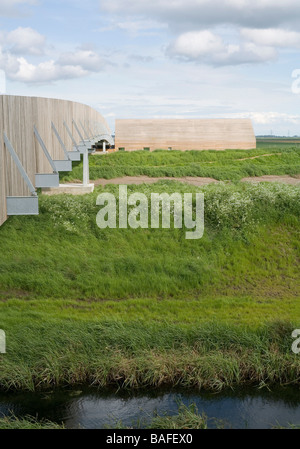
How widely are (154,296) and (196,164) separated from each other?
16024 mm

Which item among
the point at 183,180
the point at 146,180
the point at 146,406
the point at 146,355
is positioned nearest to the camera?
the point at 146,406

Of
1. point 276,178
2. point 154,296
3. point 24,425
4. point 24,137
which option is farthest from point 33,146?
point 276,178

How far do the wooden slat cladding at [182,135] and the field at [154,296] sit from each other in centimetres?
2083

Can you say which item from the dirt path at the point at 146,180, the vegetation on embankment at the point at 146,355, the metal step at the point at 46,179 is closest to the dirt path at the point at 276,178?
the dirt path at the point at 146,180

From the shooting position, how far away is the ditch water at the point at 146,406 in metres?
10.3

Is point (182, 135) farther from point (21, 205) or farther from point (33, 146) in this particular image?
point (21, 205)

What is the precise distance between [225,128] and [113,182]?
21.1m

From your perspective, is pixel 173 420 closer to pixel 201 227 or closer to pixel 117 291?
pixel 117 291

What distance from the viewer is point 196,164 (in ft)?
101

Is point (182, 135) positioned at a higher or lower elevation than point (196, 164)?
higher

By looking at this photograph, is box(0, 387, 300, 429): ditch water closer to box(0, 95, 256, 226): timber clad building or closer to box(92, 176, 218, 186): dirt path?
box(0, 95, 256, 226): timber clad building

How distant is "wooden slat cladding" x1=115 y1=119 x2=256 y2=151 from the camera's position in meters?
44.4

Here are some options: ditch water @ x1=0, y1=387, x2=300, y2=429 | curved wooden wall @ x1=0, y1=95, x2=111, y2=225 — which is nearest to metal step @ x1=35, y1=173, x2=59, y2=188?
curved wooden wall @ x1=0, y1=95, x2=111, y2=225

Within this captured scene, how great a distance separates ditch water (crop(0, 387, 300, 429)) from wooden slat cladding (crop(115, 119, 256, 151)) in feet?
112
